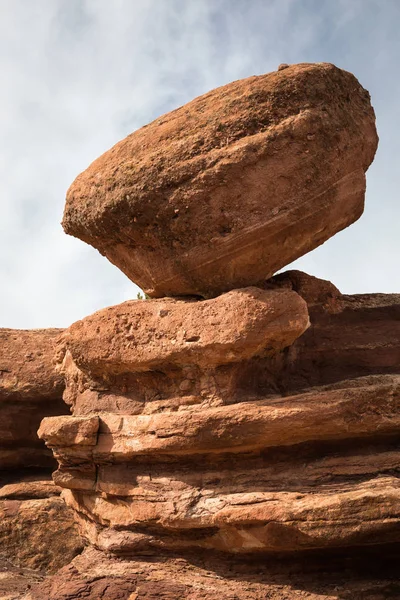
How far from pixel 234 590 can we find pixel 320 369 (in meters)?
1.95

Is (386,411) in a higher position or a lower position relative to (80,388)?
lower

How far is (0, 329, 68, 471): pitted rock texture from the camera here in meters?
7.35

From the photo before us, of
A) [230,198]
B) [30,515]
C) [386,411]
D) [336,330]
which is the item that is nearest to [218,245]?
[230,198]

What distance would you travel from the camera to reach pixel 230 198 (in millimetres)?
5410

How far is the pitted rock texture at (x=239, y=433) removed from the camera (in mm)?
4855

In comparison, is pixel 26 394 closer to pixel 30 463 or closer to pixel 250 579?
pixel 30 463

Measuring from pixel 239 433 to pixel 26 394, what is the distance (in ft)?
10.3

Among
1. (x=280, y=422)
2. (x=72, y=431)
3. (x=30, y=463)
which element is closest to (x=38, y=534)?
(x=30, y=463)

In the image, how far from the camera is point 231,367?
5.33m

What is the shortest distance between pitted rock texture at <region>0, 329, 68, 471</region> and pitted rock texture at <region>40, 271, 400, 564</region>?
127cm

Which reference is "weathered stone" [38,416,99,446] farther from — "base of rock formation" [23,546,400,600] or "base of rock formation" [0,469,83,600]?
"base of rock formation" [0,469,83,600]

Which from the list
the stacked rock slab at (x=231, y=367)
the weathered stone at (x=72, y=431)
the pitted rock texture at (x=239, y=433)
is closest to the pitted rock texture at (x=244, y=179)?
the stacked rock slab at (x=231, y=367)

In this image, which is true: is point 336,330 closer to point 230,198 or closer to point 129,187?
point 230,198

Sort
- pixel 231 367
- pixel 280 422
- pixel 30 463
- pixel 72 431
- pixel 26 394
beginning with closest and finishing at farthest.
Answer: pixel 280 422, pixel 231 367, pixel 72 431, pixel 26 394, pixel 30 463
